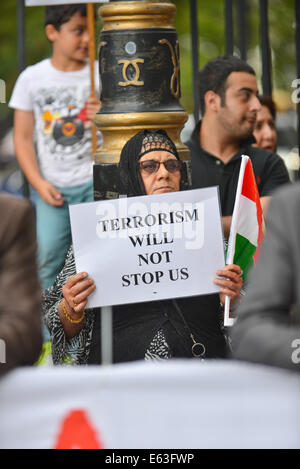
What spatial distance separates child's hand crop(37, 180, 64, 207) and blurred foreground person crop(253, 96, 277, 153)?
163 cm

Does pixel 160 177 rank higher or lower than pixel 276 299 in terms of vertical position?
higher

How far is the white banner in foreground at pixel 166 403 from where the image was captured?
279 centimetres

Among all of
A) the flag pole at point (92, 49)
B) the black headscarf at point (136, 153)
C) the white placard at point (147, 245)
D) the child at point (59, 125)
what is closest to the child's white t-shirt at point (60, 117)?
the child at point (59, 125)

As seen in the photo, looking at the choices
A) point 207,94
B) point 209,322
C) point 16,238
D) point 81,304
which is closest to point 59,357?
point 81,304

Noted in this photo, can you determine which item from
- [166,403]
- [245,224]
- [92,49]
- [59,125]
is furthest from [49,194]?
[166,403]

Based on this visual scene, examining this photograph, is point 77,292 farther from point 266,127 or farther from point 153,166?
point 266,127

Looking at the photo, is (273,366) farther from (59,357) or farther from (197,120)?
(197,120)

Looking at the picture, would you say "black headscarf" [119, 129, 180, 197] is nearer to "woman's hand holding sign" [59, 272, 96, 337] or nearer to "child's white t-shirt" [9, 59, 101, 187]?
"woman's hand holding sign" [59, 272, 96, 337]

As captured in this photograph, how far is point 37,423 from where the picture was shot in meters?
2.84

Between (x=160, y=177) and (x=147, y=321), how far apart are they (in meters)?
0.60

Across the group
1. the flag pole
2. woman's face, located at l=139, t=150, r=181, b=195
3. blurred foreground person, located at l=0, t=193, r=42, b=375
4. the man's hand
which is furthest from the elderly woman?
the flag pole

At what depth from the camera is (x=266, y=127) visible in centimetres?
764

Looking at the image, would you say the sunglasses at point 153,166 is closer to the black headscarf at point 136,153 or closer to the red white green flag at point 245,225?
the black headscarf at point 136,153

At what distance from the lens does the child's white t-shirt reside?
6715 mm
